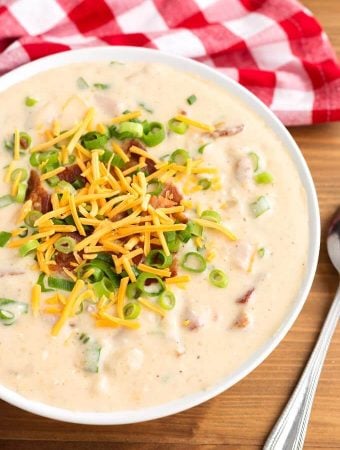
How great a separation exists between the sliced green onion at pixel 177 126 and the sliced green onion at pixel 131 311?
2.39ft

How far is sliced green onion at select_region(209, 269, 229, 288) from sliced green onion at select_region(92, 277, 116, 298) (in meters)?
0.34

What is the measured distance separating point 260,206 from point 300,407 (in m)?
0.74

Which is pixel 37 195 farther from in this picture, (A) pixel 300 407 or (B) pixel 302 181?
(A) pixel 300 407

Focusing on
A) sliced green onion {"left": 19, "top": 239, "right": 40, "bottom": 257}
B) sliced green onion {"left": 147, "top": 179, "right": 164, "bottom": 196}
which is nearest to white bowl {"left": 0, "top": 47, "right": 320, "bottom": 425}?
sliced green onion {"left": 19, "top": 239, "right": 40, "bottom": 257}

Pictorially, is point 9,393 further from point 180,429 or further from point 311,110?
point 311,110

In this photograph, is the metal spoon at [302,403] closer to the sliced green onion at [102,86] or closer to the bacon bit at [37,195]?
the bacon bit at [37,195]

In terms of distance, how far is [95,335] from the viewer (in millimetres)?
2312

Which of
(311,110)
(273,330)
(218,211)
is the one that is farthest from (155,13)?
(273,330)

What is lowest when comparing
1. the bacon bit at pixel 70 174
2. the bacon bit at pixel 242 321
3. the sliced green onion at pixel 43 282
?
the bacon bit at pixel 242 321

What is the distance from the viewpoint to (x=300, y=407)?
2.56 metres

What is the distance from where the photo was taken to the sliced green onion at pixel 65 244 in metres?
2.38

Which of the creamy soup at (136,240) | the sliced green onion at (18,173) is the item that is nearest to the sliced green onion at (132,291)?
the creamy soup at (136,240)

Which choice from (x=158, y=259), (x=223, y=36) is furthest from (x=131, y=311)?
(x=223, y=36)

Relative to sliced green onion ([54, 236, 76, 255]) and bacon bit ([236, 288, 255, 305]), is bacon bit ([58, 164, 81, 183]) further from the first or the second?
bacon bit ([236, 288, 255, 305])
